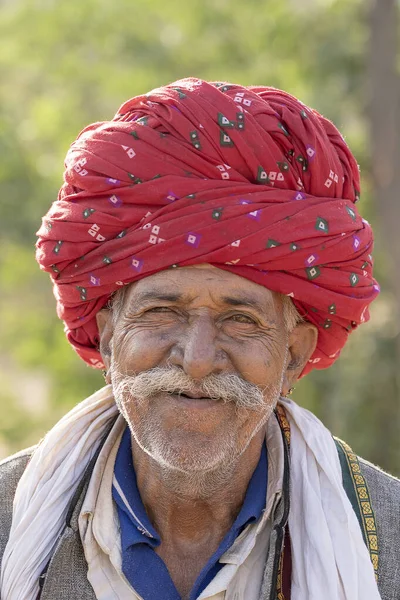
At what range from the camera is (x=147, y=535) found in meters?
3.20

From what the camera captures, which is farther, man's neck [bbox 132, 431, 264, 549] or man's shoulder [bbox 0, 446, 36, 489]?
man's shoulder [bbox 0, 446, 36, 489]

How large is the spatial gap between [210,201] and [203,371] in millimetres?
545

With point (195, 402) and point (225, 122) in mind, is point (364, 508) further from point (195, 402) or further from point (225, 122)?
point (225, 122)

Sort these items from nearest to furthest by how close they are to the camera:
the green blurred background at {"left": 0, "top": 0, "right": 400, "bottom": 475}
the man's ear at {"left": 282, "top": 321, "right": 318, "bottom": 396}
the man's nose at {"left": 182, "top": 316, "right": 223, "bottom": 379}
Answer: the man's nose at {"left": 182, "top": 316, "right": 223, "bottom": 379}, the man's ear at {"left": 282, "top": 321, "right": 318, "bottom": 396}, the green blurred background at {"left": 0, "top": 0, "right": 400, "bottom": 475}

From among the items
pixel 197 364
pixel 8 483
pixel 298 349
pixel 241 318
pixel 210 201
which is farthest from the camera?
pixel 298 349

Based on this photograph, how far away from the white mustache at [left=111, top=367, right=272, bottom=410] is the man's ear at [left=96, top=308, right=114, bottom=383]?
0.28 meters

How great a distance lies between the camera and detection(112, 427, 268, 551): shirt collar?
10.5 feet

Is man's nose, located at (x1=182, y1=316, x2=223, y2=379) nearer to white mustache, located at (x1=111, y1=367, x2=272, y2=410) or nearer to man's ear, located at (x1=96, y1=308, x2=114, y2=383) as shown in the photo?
white mustache, located at (x1=111, y1=367, x2=272, y2=410)

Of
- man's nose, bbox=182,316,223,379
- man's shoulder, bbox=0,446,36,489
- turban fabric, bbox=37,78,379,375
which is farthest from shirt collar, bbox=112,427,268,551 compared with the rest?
turban fabric, bbox=37,78,379,375

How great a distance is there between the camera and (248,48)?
13531 millimetres

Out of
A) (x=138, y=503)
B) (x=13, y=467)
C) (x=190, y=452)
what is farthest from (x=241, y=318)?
(x=13, y=467)

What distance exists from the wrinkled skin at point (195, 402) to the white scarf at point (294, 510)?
0.57ft

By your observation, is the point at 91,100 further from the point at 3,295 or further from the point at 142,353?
the point at 142,353

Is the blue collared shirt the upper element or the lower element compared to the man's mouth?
lower
